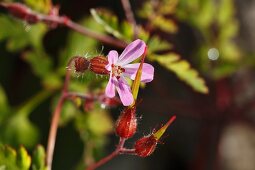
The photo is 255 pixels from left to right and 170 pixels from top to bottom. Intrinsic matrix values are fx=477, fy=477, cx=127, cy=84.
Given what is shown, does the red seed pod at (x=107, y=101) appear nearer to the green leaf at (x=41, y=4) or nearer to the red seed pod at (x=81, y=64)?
the red seed pod at (x=81, y=64)

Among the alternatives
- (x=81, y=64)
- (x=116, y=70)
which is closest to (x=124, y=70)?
(x=116, y=70)

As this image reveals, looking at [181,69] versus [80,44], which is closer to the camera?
[181,69]

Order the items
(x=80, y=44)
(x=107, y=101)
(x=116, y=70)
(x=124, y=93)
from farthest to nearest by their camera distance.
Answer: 1. (x=80, y=44)
2. (x=107, y=101)
3. (x=116, y=70)
4. (x=124, y=93)

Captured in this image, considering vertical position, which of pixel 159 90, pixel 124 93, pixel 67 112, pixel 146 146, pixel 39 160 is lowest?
pixel 159 90

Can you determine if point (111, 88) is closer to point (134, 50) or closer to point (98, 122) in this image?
point (134, 50)

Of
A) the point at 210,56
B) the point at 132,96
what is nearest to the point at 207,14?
the point at 210,56

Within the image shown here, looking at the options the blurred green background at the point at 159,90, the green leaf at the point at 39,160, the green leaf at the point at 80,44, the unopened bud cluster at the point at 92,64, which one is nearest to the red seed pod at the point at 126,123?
the unopened bud cluster at the point at 92,64

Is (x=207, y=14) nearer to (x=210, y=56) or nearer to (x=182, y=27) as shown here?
(x=210, y=56)

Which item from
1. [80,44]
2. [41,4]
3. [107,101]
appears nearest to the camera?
[107,101]
